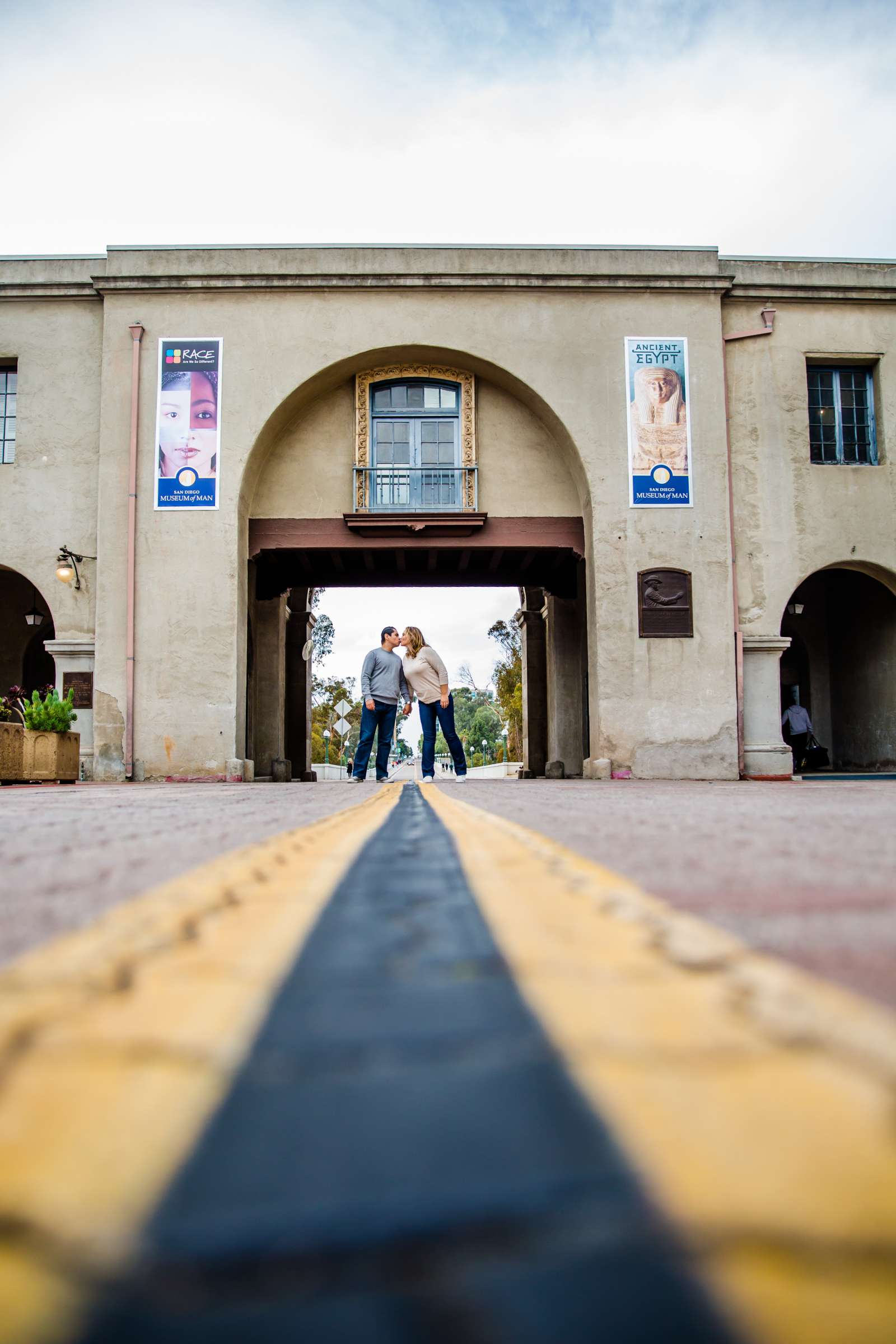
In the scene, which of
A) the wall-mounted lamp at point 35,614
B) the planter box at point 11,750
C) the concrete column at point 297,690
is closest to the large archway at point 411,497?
the planter box at point 11,750

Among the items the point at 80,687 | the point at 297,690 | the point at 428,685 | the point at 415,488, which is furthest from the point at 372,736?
the point at 297,690

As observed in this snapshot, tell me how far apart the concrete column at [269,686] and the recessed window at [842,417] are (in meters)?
10.9

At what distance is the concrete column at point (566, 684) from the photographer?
18797mm

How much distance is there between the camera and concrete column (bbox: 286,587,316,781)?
69.6 feet

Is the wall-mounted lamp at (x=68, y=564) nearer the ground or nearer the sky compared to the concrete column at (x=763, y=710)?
nearer the sky

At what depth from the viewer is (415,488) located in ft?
50.9

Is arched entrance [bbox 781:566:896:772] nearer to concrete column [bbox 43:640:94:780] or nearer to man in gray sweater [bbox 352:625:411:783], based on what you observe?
man in gray sweater [bbox 352:625:411:783]

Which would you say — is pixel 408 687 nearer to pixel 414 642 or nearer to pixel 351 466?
pixel 414 642

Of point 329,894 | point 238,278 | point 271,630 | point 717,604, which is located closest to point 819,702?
point 717,604

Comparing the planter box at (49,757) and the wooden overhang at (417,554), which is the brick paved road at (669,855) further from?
the wooden overhang at (417,554)

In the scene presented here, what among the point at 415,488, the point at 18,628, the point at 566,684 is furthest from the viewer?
the point at 18,628

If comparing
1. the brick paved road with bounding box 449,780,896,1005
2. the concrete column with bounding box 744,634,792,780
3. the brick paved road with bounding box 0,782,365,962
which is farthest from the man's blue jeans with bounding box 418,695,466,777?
the brick paved road with bounding box 449,780,896,1005

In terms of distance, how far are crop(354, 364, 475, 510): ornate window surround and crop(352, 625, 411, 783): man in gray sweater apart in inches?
173

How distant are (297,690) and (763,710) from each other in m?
Result: 10.9
